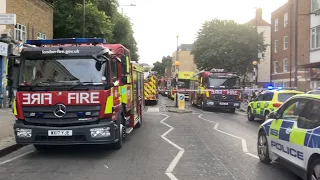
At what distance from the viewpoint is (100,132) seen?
7887mm

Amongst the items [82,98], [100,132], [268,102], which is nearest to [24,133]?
[82,98]

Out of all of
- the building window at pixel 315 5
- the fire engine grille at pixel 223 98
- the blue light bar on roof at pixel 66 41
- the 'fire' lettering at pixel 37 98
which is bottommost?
the fire engine grille at pixel 223 98

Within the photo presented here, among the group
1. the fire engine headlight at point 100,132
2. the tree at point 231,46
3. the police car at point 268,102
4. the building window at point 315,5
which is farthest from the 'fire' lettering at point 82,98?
the tree at point 231,46

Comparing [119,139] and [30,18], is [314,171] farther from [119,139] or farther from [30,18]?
[30,18]

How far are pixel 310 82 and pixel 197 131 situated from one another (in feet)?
64.4

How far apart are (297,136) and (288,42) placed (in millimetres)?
35308

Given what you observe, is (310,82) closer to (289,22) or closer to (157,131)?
(289,22)

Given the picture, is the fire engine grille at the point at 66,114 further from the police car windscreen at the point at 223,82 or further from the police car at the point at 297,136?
the police car windscreen at the point at 223,82

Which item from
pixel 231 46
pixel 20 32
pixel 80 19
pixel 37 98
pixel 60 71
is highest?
pixel 80 19

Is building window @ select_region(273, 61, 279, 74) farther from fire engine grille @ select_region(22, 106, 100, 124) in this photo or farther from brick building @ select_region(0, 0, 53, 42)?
fire engine grille @ select_region(22, 106, 100, 124)

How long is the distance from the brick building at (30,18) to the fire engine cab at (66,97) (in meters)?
14.7

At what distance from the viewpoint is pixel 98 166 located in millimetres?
7285

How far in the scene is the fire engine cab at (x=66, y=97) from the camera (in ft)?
25.7

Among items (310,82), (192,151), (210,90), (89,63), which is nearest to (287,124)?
(192,151)
